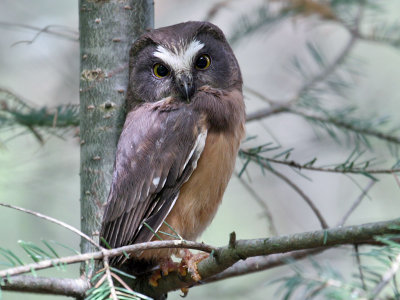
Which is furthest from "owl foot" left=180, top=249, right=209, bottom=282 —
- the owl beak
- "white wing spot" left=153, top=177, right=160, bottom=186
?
the owl beak

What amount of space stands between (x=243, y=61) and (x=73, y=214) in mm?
4347

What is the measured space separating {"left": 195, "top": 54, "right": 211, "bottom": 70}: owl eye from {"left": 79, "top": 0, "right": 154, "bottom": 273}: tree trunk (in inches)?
22.6

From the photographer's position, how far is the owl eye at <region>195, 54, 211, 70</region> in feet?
12.9

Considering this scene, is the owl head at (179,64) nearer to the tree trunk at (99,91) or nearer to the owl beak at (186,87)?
the owl beak at (186,87)

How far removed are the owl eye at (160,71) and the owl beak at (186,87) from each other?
17 centimetres

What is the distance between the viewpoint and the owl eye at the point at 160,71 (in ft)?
12.8

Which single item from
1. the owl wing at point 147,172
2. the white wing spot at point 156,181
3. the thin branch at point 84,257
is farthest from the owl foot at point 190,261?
the thin branch at point 84,257

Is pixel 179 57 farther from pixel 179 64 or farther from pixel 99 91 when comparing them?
pixel 99 91

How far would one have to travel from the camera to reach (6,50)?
304 inches

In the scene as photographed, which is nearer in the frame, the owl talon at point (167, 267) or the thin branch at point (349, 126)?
the owl talon at point (167, 267)

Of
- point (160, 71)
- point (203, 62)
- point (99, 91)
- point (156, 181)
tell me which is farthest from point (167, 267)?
point (203, 62)

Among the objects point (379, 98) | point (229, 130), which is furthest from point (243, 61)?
point (229, 130)

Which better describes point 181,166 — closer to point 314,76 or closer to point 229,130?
point 229,130

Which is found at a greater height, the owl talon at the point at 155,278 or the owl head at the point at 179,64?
the owl head at the point at 179,64
